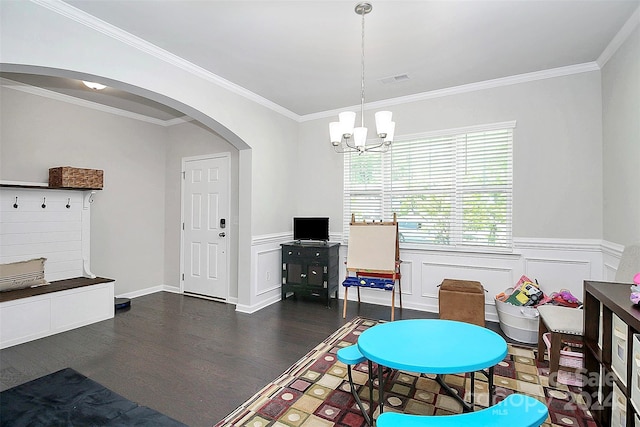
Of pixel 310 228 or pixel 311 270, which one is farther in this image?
pixel 310 228

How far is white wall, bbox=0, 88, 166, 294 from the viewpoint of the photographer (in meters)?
3.85

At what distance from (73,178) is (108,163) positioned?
0.80 m

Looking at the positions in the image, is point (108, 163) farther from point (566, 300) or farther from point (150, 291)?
point (566, 300)

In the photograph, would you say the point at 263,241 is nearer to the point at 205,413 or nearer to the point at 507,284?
the point at 205,413

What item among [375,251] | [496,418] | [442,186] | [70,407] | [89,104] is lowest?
[70,407]

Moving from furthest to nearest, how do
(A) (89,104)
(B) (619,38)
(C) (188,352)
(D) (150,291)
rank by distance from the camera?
1. (D) (150,291)
2. (A) (89,104)
3. (C) (188,352)
4. (B) (619,38)

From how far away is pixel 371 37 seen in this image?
2854mm

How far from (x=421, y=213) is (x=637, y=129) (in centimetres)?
222

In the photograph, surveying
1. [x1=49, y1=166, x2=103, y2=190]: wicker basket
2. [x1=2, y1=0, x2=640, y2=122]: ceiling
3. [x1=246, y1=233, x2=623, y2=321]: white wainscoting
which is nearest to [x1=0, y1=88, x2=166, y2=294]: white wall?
[x1=49, y1=166, x2=103, y2=190]: wicker basket

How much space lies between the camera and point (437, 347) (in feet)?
6.70

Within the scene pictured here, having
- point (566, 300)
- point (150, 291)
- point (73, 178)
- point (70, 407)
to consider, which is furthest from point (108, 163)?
point (566, 300)

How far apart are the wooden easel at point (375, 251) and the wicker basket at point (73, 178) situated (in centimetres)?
348

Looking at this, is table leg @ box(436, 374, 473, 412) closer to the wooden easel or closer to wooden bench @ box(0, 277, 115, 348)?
the wooden easel

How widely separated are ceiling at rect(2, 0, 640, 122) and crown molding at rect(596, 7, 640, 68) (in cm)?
5
